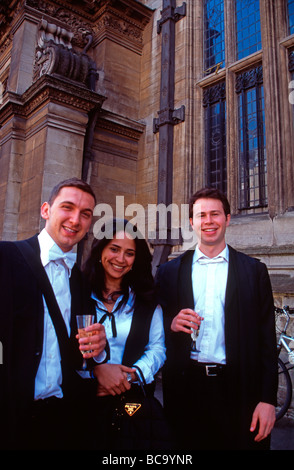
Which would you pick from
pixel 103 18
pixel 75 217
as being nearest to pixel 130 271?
pixel 75 217

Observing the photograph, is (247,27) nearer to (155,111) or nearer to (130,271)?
(155,111)

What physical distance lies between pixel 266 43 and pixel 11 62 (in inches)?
200

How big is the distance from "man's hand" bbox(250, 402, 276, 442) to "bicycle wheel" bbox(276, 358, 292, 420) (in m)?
1.90

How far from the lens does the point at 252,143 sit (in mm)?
5586

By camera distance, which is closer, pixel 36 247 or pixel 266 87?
pixel 36 247

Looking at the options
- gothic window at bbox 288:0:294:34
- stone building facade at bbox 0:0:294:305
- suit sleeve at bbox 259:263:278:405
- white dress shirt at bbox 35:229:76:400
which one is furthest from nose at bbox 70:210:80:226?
gothic window at bbox 288:0:294:34

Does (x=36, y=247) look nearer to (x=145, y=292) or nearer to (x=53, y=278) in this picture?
(x=53, y=278)

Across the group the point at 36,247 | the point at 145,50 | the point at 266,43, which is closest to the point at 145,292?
the point at 36,247

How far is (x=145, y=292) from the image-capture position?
5.73 feet

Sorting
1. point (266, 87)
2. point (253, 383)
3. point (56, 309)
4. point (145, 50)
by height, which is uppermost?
point (145, 50)

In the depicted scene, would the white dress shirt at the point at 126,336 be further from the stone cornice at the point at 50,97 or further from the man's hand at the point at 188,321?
the stone cornice at the point at 50,97

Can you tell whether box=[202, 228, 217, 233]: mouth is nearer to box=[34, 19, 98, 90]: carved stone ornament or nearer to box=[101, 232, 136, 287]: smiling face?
box=[101, 232, 136, 287]: smiling face

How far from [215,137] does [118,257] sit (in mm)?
5210

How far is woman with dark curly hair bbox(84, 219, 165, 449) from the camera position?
4.69 feet
